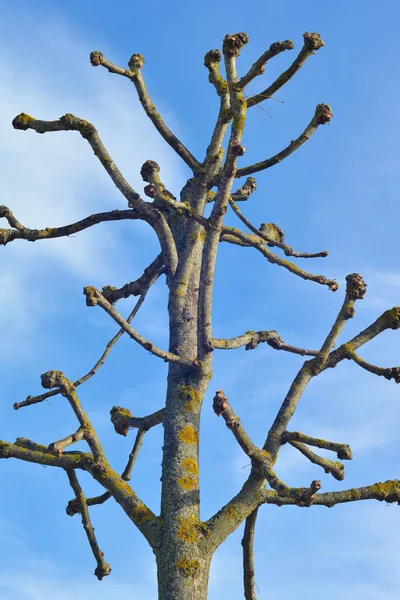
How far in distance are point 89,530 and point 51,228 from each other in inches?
126

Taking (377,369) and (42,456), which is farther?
(377,369)

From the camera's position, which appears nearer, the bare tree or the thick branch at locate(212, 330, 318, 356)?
the bare tree

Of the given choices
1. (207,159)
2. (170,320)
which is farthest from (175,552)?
(207,159)

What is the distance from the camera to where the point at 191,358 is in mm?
6348

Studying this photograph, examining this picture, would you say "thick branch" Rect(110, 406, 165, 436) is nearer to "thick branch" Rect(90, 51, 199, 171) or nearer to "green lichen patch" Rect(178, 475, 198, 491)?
"green lichen patch" Rect(178, 475, 198, 491)

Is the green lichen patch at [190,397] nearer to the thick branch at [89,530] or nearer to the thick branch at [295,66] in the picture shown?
the thick branch at [89,530]

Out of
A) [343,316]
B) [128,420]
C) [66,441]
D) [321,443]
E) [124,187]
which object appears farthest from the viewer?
[124,187]

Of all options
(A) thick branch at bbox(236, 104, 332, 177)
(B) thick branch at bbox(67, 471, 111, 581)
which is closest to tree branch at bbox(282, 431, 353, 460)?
(B) thick branch at bbox(67, 471, 111, 581)

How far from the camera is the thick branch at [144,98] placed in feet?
25.1

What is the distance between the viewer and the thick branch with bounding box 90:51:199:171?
25.1 ft

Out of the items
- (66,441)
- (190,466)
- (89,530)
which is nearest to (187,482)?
(190,466)

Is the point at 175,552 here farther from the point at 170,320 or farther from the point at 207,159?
the point at 207,159

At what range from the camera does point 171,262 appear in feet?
23.6

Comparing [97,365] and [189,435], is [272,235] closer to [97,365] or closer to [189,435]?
[97,365]
